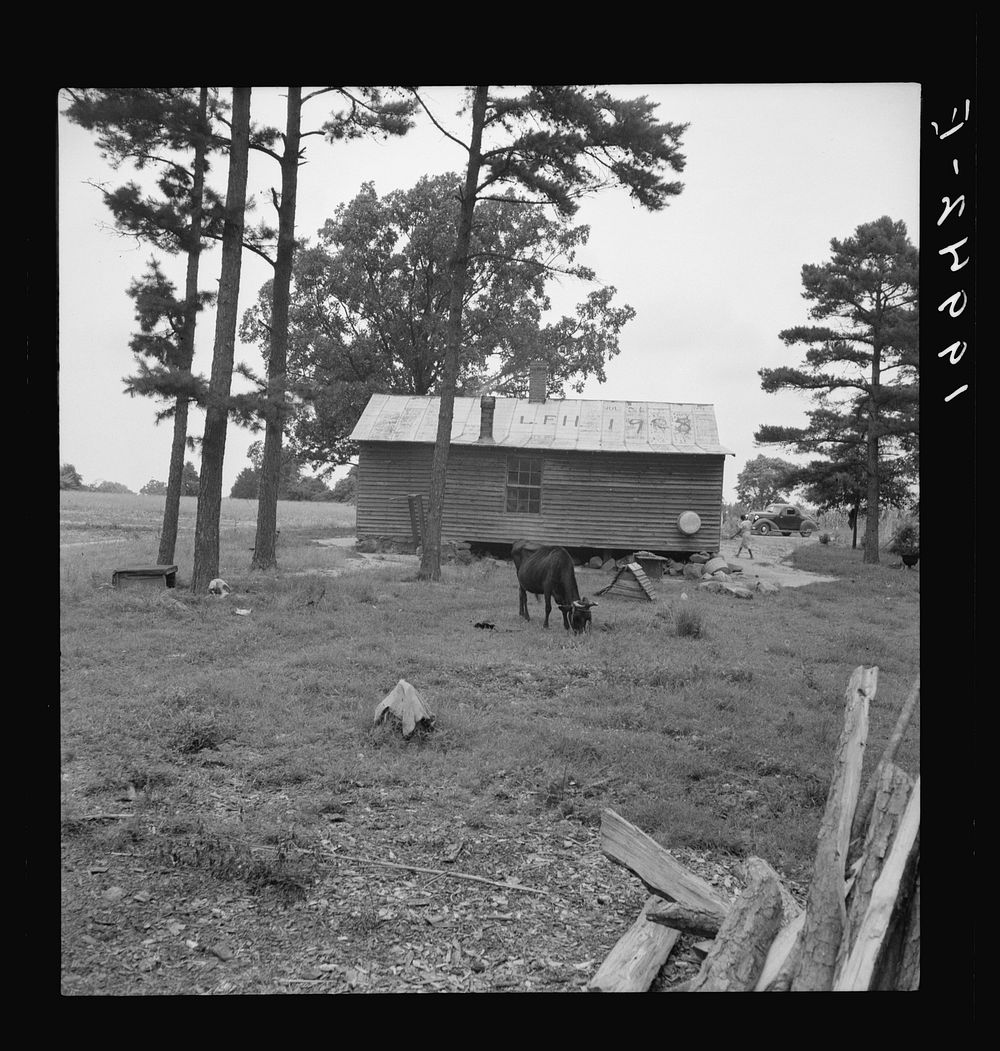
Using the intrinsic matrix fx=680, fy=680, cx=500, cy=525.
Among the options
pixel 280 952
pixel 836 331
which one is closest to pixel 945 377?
pixel 836 331

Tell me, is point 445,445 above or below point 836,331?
below

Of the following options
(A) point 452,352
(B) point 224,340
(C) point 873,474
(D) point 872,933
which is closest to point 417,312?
(A) point 452,352

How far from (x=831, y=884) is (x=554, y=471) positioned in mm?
4580

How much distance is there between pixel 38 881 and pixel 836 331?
15.2 feet

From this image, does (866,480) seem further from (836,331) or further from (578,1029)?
(578,1029)

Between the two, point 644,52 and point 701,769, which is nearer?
point 644,52

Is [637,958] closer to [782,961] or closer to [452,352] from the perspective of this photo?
[782,961]

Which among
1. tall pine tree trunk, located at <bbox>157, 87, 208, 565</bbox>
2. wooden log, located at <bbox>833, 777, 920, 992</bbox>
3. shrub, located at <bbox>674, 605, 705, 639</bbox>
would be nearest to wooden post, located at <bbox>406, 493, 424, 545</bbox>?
tall pine tree trunk, located at <bbox>157, 87, 208, 565</bbox>

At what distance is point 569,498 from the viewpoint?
6766 millimetres

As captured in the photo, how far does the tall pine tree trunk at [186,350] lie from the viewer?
4062 millimetres

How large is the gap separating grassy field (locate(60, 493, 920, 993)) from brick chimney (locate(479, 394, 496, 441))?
128cm

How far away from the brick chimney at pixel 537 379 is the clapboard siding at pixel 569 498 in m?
0.66

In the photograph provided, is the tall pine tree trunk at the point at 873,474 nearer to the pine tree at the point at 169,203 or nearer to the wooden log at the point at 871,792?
the wooden log at the point at 871,792

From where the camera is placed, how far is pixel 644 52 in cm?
277
